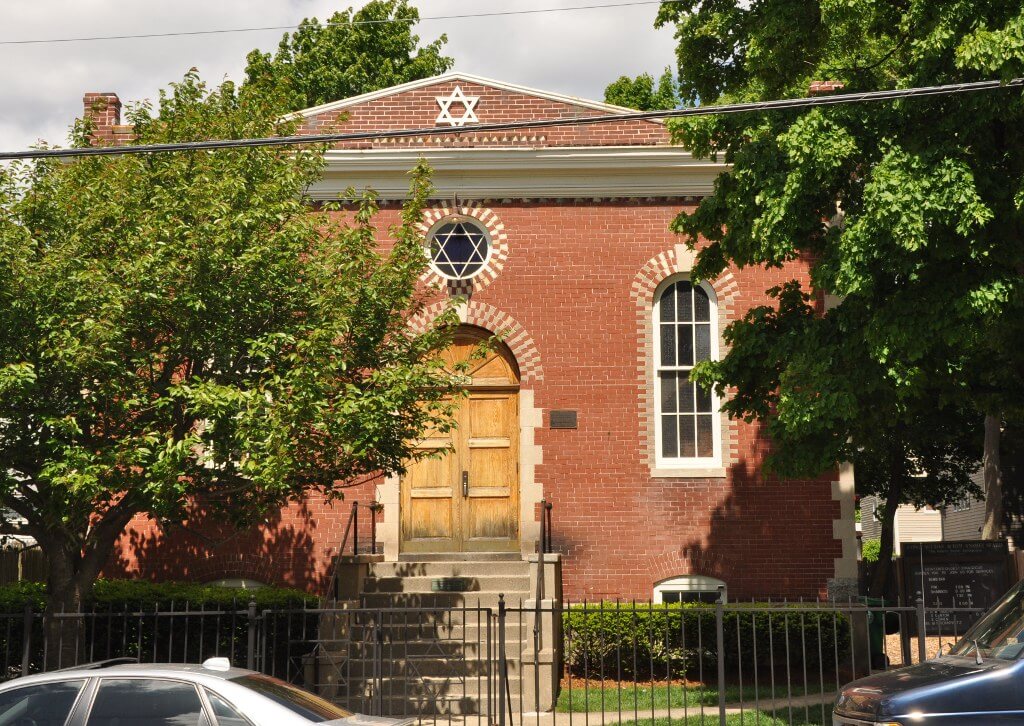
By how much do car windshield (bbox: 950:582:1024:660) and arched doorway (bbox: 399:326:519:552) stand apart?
8.88 m

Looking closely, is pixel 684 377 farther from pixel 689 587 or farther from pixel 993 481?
pixel 993 481

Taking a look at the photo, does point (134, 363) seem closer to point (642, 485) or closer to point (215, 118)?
point (215, 118)

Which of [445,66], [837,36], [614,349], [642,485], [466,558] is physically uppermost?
[445,66]

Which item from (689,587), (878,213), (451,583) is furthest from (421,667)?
(878,213)

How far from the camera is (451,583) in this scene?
52.1ft

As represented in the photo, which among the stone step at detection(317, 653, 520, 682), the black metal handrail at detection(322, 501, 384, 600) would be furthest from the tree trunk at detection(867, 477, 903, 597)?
the stone step at detection(317, 653, 520, 682)

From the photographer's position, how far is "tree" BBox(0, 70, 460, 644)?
36.2ft

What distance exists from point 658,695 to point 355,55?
907 inches

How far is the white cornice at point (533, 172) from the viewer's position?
1738 cm

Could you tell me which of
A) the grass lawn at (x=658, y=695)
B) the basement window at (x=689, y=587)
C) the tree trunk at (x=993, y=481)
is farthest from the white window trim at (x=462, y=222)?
the tree trunk at (x=993, y=481)

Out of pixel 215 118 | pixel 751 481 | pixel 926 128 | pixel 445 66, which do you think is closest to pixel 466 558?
pixel 751 481

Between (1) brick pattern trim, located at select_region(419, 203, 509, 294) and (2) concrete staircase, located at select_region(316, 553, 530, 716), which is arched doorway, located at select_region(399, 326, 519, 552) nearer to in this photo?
(2) concrete staircase, located at select_region(316, 553, 530, 716)

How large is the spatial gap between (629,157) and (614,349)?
9.44ft

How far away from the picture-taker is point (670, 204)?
17.7 meters
